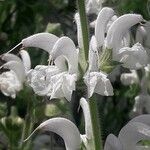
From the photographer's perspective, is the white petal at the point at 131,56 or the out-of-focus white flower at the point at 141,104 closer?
the white petal at the point at 131,56

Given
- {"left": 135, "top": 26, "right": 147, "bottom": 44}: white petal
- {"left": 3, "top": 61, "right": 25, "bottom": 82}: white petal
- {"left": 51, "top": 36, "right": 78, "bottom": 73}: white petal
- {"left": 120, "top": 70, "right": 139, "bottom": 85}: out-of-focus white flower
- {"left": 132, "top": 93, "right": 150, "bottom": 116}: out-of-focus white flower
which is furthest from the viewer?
{"left": 120, "top": 70, "right": 139, "bottom": 85}: out-of-focus white flower

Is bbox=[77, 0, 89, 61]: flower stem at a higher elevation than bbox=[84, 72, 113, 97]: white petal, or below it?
higher

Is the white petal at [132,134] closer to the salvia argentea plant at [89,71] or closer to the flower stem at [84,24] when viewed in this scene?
the salvia argentea plant at [89,71]

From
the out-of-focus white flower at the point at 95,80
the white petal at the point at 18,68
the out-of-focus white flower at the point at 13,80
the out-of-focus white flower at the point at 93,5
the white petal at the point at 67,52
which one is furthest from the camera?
the out-of-focus white flower at the point at 13,80

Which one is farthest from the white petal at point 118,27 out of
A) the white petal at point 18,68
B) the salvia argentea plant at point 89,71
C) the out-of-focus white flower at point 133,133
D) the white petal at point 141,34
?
the white petal at point 18,68

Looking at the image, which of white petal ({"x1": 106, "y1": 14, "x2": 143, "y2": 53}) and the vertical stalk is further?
white petal ({"x1": 106, "y1": 14, "x2": 143, "y2": 53})

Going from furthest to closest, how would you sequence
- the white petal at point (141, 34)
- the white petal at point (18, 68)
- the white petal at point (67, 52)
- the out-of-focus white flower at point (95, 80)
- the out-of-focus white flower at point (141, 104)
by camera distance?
the out-of-focus white flower at point (141, 104), the white petal at point (18, 68), the white petal at point (141, 34), the white petal at point (67, 52), the out-of-focus white flower at point (95, 80)

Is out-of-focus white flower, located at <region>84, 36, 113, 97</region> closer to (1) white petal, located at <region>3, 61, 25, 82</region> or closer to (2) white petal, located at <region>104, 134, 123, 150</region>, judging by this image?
(2) white petal, located at <region>104, 134, 123, 150</region>

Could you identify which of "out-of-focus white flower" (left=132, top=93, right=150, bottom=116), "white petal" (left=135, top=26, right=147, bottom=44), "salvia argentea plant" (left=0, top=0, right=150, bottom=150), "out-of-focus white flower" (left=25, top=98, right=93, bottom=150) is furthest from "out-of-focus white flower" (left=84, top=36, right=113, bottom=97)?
"out-of-focus white flower" (left=132, top=93, right=150, bottom=116)

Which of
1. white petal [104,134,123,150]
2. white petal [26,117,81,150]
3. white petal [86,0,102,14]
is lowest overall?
white petal [104,134,123,150]
